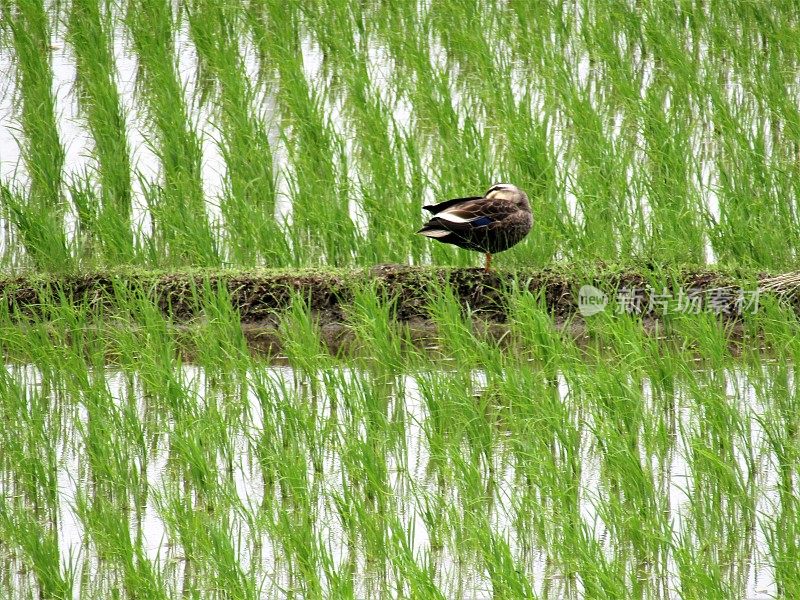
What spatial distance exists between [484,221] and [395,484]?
1.27 meters

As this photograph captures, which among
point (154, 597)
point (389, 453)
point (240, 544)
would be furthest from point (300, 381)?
point (154, 597)

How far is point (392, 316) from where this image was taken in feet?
16.8

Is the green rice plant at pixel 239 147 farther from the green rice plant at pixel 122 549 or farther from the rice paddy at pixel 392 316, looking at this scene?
the green rice plant at pixel 122 549

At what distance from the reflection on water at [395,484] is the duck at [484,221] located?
0.58m

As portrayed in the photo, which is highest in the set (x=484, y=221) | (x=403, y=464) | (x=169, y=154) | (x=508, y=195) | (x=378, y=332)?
(x=169, y=154)

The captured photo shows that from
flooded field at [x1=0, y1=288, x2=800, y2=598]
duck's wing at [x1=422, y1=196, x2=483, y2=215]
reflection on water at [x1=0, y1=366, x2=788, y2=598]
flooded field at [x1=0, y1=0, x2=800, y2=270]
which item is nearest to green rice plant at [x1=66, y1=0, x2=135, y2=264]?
flooded field at [x1=0, y1=0, x2=800, y2=270]

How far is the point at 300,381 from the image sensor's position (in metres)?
4.77

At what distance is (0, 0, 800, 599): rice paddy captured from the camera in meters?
3.56

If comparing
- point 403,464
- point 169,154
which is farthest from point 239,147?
point 403,464

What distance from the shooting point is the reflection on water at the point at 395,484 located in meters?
3.43

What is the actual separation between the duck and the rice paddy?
0.60 feet

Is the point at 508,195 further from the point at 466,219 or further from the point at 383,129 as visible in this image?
the point at 383,129

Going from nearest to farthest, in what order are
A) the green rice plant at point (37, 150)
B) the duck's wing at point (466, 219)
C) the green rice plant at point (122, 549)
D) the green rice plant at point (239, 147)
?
the green rice plant at point (122, 549) < the duck's wing at point (466, 219) < the green rice plant at point (37, 150) < the green rice plant at point (239, 147)

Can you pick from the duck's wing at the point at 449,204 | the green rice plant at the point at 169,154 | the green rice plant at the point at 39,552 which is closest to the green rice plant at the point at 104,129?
the green rice plant at the point at 169,154
